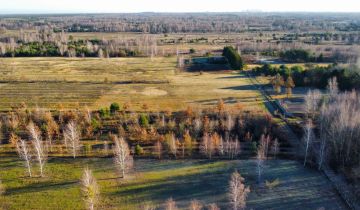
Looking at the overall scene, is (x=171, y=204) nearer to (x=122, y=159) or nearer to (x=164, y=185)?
(x=164, y=185)

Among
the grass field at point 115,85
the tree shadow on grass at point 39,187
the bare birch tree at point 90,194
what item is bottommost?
the tree shadow on grass at point 39,187

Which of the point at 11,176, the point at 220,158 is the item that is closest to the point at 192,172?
the point at 220,158

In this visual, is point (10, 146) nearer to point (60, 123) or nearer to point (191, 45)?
point (60, 123)

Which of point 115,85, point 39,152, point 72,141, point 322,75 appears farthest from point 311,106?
point 115,85

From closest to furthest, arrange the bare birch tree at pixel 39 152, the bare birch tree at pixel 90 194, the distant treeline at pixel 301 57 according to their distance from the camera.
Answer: the bare birch tree at pixel 90 194, the bare birch tree at pixel 39 152, the distant treeline at pixel 301 57

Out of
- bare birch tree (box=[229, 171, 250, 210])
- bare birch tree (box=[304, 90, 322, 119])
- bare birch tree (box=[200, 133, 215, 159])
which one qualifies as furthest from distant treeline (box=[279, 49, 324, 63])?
bare birch tree (box=[229, 171, 250, 210])

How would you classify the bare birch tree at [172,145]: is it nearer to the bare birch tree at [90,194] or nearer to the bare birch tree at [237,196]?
the bare birch tree at [237,196]

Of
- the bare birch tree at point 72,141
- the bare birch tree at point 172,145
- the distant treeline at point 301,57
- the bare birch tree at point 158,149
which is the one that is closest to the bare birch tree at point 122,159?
the bare birch tree at point 158,149
